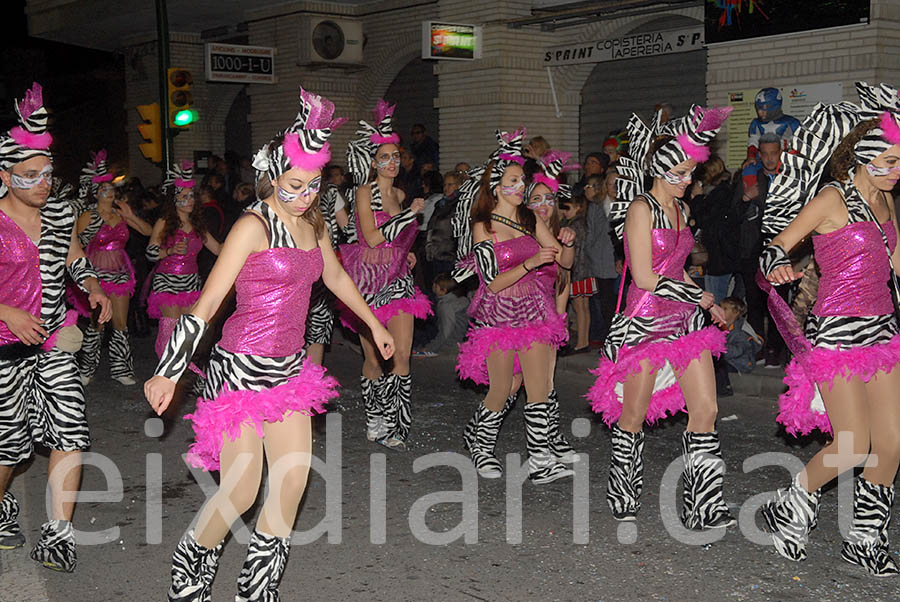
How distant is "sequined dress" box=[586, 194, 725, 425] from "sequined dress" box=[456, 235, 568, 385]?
87 cm

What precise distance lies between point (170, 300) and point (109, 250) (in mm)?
1272

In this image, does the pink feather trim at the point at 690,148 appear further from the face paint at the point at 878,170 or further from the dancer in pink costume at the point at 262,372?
the dancer in pink costume at the point at 262,372

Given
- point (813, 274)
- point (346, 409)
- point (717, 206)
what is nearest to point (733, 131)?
point (717, 206)

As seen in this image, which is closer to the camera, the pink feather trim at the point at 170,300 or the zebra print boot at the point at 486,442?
the zebra print boot at the point at 486,442

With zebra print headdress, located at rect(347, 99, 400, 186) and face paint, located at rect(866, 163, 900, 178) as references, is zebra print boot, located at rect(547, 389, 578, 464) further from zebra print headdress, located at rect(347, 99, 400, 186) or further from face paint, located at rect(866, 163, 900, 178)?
face paint, located at rect(866, 163, 900, 178)

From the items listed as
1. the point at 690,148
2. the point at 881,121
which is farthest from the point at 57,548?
the point at 881,121

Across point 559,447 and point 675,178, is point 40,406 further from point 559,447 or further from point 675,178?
point 675,178

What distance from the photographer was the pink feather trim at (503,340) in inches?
253

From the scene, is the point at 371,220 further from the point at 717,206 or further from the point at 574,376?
the point at 717,206

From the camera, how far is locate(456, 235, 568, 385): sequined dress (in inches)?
254

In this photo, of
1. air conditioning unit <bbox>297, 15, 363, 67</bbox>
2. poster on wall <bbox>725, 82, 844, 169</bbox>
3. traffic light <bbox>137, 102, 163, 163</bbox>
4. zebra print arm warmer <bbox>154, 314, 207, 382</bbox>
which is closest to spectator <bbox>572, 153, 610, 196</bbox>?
poster on wall <bbox>725, 82, 844, 169</bbox>

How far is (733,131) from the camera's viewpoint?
41.3ft

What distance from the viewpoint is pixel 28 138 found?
520 centimetres

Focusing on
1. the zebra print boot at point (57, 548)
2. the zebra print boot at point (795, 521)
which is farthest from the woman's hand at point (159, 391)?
the zebra print boot at point (795, 521)
